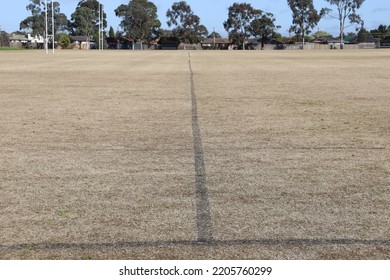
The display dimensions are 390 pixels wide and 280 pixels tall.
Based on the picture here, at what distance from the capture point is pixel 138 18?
14462 centimetres

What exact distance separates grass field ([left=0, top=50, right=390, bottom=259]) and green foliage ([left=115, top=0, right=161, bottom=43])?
135 m

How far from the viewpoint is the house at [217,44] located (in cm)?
15325

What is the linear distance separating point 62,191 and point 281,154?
3.19 metres

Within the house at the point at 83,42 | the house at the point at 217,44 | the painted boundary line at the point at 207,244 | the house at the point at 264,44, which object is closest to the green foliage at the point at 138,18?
the house at the point at 83,42

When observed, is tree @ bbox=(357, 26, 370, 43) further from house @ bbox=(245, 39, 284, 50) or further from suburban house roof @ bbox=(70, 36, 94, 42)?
suburban house roof @ bbox=(70, 36, 94, 42)

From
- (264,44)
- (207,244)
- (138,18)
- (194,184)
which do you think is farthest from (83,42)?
(207,244)

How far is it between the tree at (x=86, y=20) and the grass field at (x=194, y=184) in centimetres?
13385

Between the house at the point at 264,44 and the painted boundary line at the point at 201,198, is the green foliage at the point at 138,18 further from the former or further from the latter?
the painted boundary line at the point at 201,198

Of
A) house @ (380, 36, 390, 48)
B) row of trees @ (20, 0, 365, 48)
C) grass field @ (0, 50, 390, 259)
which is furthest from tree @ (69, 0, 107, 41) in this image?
grass field @ (0, 50, 390, 259)

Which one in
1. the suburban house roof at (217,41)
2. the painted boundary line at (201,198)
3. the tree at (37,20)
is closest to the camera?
the painted boundary line at (201,198)

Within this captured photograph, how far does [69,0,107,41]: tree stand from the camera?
14138cm

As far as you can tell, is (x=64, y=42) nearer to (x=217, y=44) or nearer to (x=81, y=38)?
(x=81, y=38)

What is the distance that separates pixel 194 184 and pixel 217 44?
157501 millimetres
